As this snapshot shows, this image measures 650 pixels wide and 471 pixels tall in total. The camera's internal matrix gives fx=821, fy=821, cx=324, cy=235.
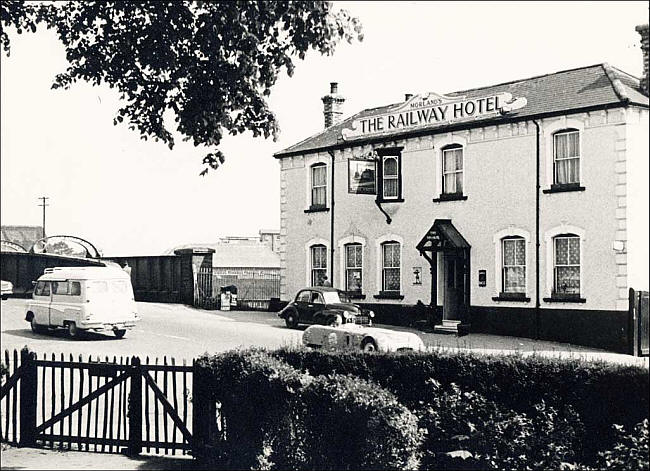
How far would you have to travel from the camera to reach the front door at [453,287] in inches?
970

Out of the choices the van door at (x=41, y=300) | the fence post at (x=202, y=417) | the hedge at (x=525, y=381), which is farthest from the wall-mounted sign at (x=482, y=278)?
the van door at (x=41, y=300)

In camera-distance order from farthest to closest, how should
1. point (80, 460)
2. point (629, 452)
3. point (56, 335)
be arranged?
point (56, 335) → point (80, 460) → point (629, 452)

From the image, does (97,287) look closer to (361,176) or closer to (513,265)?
(513,265)

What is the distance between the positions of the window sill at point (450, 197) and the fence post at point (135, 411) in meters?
15.6

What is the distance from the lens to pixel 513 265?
23.1 m

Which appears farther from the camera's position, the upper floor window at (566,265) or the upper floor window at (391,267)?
the upper floor window at (391,267)

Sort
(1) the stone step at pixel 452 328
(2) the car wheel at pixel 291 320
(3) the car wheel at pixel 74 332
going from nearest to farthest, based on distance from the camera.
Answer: (3) the car wheel at pixel 74 332 < (2) the car wheel at pixel 291 320 < (1) the stone step at pixel 452 328

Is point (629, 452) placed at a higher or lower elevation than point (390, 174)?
lower

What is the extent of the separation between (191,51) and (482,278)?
15.5 m

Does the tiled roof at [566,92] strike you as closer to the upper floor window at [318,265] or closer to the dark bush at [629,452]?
the upper floor window at [318,265]

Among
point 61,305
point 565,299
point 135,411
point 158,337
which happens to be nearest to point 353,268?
point 565,299

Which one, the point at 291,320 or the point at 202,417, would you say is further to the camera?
the point at 291,320

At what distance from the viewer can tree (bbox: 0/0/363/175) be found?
9.36 m

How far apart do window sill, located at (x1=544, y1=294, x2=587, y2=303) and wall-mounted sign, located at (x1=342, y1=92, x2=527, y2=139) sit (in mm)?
5340
